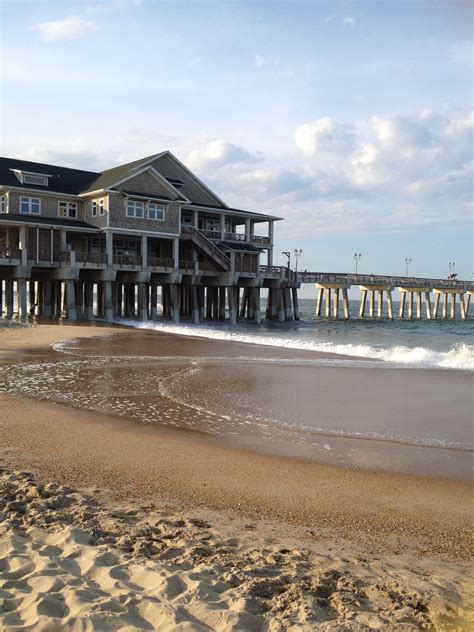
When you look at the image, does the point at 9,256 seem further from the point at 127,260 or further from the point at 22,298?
the point at 127,260

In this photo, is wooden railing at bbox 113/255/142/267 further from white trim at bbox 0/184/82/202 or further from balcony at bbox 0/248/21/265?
balcony at bbox 0/248/21/265

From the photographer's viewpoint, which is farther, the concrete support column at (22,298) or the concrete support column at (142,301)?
the concrete support column at (142,301)

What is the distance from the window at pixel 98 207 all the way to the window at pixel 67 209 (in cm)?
150

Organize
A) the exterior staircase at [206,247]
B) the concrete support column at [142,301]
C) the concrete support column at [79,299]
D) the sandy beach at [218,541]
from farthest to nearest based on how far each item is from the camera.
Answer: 1. the concrete support column at [79,299]
2. the exterior staircase at [206,247]
3. the concrete support column at [142,301]
4. the sandy beach at [218,541]

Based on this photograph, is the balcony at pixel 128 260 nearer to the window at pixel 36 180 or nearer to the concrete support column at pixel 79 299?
the concrete support column at pixel 79 299

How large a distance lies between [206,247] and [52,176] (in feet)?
39.7

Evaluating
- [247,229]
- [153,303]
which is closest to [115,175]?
[153,303]

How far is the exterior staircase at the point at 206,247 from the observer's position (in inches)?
1709

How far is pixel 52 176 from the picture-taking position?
4072 cm

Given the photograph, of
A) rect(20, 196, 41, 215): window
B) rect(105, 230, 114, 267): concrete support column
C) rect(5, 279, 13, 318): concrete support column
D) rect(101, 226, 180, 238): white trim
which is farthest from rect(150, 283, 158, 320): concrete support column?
rect(20, 196, 41, 215): window

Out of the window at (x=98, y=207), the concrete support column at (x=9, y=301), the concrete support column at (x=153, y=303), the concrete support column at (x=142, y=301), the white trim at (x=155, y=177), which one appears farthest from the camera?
the concrete support column at (x=153, y=303)

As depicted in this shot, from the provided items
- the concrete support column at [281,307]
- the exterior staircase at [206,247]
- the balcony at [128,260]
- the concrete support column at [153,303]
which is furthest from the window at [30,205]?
the concrete support column at [281,307]

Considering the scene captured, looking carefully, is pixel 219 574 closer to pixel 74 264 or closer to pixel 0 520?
pixel 0 520

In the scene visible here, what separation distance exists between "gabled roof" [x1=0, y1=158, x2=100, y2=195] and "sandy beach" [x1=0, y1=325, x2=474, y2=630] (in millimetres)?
33307
